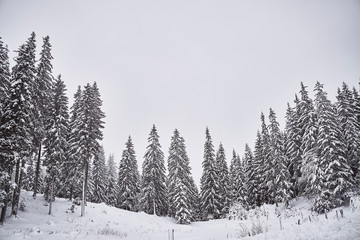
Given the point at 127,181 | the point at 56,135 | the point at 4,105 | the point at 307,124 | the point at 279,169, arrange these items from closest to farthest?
the point at 4,105
the point at 56,135
the point at 307,124
the point at 279,169
the point at 127,181

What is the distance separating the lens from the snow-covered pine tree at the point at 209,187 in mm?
41219

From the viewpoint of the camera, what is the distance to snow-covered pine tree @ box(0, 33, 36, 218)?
16837 millimetres

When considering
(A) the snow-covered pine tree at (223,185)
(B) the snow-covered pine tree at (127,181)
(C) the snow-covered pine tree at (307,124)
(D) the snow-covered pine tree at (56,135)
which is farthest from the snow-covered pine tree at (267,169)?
(D) the snow-covered pine tree at (56,135)

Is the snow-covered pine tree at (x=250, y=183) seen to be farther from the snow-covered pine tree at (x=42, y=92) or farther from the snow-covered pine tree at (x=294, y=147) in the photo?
the snow-covered pine tree at (x=42, y=92)

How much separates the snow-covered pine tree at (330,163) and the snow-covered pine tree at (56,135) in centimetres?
3248

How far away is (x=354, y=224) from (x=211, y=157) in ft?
115

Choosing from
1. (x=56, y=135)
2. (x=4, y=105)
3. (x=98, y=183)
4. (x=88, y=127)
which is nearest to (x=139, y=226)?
(x=88, y=127)

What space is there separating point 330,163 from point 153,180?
28.6 meters

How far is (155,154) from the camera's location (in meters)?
42.6

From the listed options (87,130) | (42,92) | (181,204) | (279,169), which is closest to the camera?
(42,92)

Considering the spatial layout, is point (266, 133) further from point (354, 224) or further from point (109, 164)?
point (109, 164)

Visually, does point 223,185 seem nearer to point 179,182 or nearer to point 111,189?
point 179,182

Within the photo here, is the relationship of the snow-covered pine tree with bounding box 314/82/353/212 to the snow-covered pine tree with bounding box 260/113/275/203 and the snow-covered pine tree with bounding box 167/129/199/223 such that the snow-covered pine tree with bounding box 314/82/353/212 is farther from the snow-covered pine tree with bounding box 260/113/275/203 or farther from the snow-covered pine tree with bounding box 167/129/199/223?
the snow-covered pine tree with bounding box 167/129/199/223

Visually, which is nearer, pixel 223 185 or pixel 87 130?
pixel 87 130
